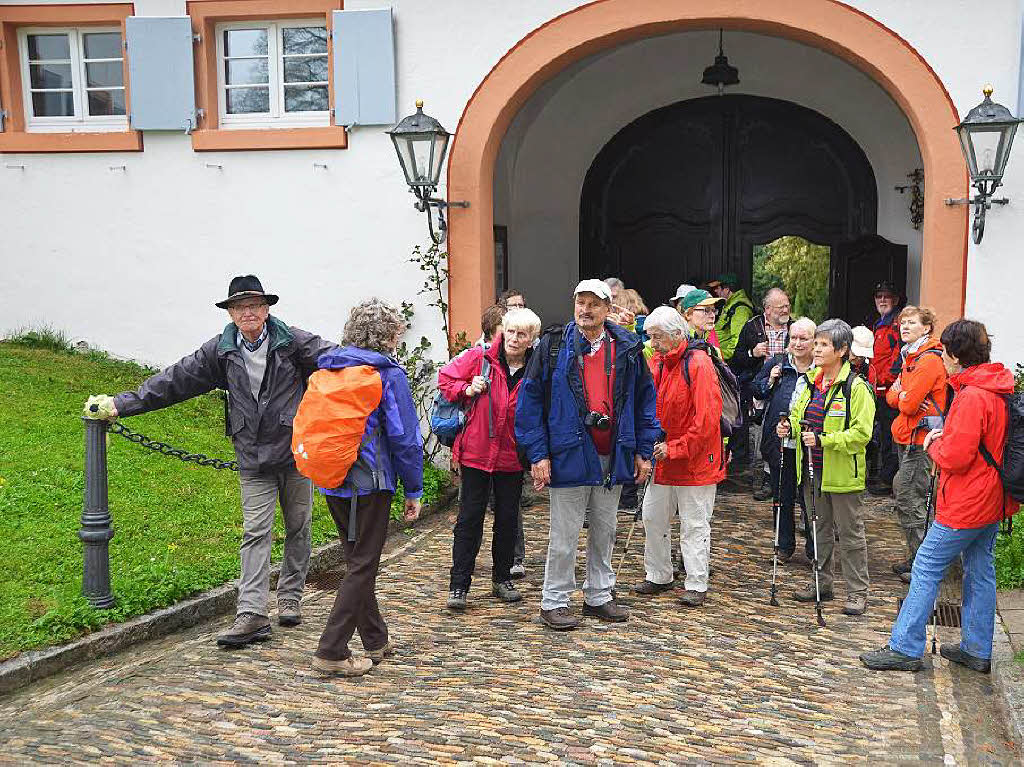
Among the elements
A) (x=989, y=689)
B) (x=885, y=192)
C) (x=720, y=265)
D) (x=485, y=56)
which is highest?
(x=485, y=56)

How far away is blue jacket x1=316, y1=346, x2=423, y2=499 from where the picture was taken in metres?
5.16

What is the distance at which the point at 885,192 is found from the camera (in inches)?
502

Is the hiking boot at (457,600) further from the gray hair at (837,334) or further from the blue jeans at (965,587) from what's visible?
the gray hair at (837,334)

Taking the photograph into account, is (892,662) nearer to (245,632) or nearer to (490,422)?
(490,422)

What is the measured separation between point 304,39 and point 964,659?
7552 millimetres

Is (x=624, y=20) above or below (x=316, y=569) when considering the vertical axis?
above

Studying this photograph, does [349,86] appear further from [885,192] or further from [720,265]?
[885,192]

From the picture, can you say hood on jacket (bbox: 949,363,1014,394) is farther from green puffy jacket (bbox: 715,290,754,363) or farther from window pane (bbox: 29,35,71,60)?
window pane (bbox: 29,35,71,60)

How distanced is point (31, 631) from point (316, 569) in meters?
2.21

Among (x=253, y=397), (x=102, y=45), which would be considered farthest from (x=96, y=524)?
(x=102, y=45)

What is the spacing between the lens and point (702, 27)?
31.7 ft

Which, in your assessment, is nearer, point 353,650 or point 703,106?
point 353,650

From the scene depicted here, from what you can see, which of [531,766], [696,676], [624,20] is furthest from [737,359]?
[531,766]

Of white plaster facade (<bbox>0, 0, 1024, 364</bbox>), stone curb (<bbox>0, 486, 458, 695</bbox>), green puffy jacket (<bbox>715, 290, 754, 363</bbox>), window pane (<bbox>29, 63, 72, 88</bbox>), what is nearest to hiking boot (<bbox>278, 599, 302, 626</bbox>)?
stone curb (<bbox>0, 486, 458, 695</bbox>)
